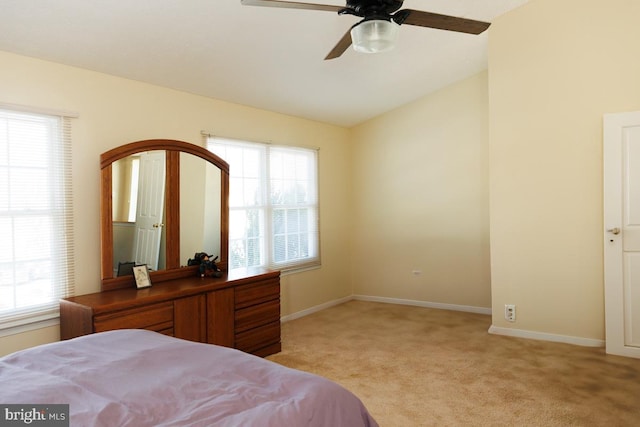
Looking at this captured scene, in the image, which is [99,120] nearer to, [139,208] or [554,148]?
[139,208]

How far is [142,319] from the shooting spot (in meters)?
2.90

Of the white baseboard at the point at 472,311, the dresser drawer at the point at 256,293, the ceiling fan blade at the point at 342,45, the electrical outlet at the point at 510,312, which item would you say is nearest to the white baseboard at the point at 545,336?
the white baseboard at the point at 472,311

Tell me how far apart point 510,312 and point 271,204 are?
2.65 meters

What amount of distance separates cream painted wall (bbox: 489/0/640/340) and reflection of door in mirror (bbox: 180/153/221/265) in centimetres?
263

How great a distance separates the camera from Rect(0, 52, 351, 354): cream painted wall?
287 centimetres

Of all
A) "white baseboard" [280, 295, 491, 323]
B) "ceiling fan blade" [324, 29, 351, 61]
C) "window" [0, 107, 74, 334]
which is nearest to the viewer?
"ceiling fan blade" [324, 29, 351, 61]

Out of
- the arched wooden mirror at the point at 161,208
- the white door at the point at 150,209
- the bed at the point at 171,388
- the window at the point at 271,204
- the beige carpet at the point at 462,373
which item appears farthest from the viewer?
the window at the point at 271,204

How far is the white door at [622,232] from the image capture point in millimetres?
3551

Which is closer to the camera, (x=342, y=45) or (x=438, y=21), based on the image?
(x=438, y=21)

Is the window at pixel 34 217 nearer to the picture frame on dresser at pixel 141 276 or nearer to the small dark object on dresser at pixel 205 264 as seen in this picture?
the picture frame on dresser at pixel 141 276

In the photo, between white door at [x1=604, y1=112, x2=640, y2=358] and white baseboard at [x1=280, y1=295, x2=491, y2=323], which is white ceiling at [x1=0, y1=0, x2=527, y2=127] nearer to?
white door at [x1=604, y1=112, x2=640, y2=358]

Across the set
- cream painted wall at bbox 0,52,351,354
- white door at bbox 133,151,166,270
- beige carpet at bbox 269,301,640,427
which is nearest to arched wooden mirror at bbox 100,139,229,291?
white door at bbox 133,151,166,270

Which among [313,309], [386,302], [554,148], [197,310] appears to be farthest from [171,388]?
[386,302]

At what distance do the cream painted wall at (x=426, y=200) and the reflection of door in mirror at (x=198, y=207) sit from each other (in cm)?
254
